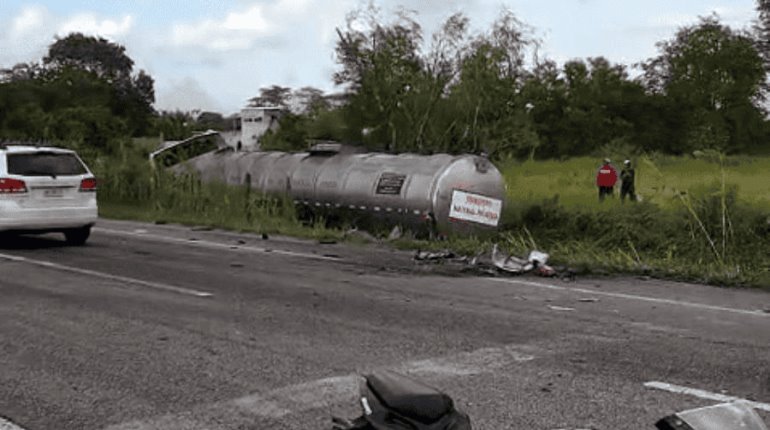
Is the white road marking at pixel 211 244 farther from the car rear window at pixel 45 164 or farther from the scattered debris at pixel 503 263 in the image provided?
the car rear window at pixel 45 164

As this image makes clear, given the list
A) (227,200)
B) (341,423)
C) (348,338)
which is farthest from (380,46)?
(341,423)

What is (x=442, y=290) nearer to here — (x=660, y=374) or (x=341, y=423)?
(x=660, y=374)

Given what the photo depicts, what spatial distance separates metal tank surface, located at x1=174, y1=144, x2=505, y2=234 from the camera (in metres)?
17.7

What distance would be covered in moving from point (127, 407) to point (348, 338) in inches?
99.5

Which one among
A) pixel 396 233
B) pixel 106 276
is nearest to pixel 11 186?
pixel 106 276

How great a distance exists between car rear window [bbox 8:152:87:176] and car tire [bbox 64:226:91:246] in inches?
45.3

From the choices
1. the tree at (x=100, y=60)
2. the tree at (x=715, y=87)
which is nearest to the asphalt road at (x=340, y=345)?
the tree at (x=715, y=87)

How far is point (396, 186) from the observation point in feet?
61.1

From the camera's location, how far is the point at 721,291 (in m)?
11.8

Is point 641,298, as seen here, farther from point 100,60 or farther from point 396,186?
point 100,60

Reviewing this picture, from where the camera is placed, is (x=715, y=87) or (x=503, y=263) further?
A: (x=715, y=87)

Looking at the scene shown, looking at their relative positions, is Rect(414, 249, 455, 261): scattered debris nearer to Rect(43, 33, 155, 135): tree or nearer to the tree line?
the tree line

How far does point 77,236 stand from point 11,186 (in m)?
1.77

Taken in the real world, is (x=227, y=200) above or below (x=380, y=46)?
below
